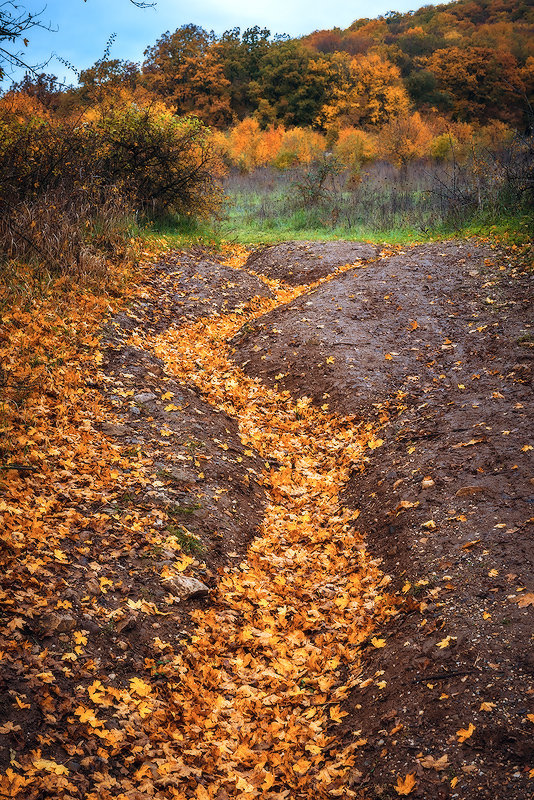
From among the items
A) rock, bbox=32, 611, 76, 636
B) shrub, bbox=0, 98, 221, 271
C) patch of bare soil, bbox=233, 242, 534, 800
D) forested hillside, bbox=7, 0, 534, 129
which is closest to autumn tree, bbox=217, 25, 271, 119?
forested hillside, bbox=7, 0, 534, 129

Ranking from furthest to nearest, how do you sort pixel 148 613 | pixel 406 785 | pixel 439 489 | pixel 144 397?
pixel 144 397, pixel 439 489, pixel 148 613, pixel 406 785

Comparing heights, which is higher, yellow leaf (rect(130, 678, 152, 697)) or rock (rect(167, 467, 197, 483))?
rock (rect(167, 467, 197, 483))

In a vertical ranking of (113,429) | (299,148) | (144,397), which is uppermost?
(299,148)

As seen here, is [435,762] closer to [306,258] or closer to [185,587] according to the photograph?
[185,587]

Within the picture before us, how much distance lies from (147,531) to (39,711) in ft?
5.52

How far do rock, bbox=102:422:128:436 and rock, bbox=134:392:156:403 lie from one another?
582mm

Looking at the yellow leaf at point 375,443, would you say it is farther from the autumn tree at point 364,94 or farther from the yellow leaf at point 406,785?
the autumn tree at point 364,94

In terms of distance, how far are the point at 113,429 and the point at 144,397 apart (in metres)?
0.80

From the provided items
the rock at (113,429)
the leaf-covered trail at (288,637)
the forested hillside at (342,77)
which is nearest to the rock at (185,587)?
the leaf-covered trail at (288,637)

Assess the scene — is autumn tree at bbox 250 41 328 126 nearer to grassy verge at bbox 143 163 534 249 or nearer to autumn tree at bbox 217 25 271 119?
autumn tree at bbox 217 25 271 119

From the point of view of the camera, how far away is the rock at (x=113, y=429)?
5.55m

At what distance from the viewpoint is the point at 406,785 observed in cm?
266

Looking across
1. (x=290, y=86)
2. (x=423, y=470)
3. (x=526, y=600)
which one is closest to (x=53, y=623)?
(x=526, y=600)

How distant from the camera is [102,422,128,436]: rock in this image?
5.55 meters
